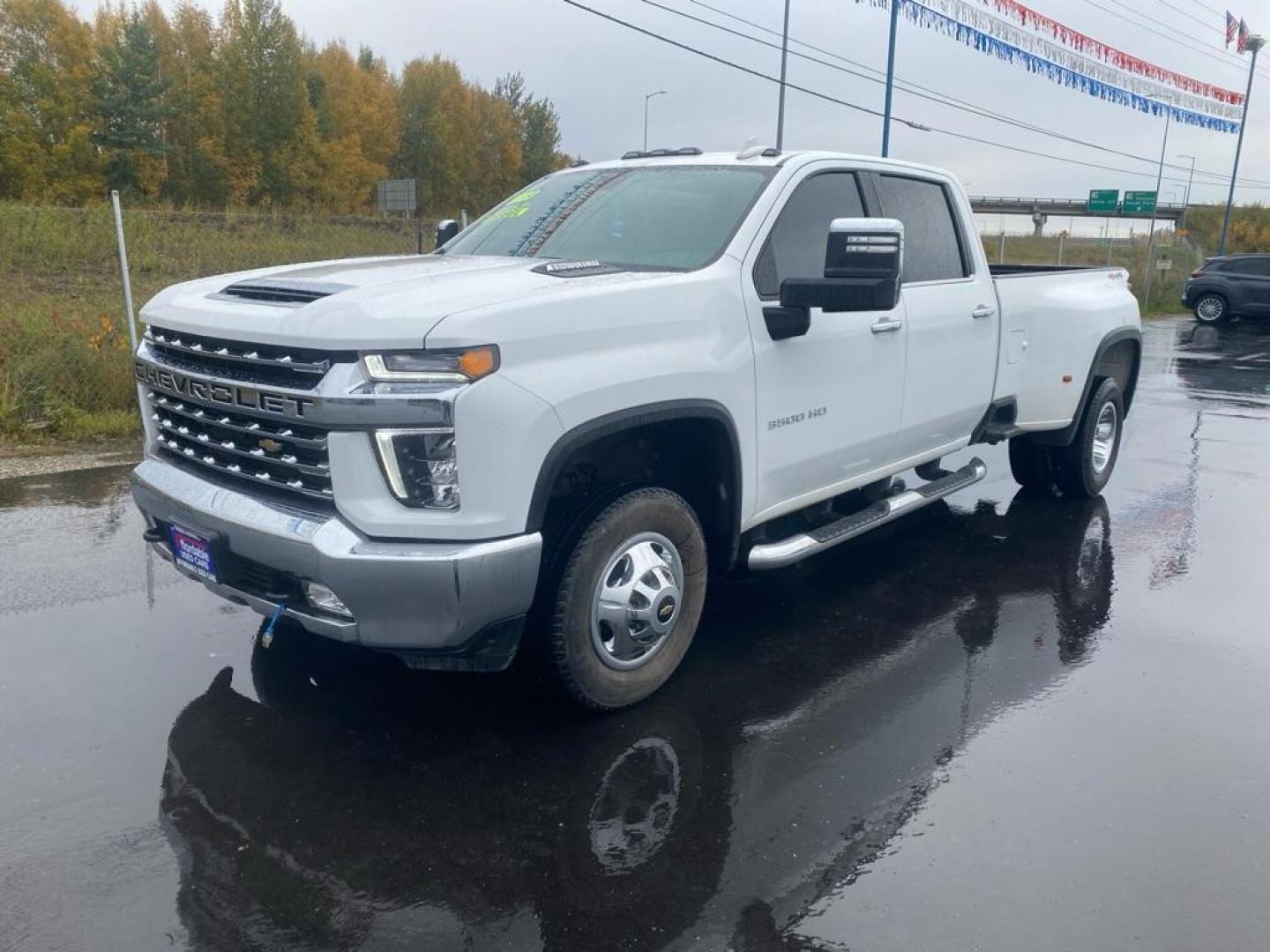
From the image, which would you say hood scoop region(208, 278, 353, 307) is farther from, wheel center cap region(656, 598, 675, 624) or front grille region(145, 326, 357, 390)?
wheel center cap region(656, 598, 675, 624)

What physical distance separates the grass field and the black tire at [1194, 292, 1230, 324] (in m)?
13.7

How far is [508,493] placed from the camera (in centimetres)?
320

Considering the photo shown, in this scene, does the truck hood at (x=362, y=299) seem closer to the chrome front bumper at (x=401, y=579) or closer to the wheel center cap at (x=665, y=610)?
the chrome front bumper at (x=401, y=579)

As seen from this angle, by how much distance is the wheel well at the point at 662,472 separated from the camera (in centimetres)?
367

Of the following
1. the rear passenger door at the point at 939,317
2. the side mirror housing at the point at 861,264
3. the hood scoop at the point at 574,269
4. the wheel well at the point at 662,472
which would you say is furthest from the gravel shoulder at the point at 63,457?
the side mirror housing at the point at 861,264

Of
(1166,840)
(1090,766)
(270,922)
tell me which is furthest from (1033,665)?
(270,922)

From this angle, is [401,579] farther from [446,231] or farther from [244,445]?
[446,231]

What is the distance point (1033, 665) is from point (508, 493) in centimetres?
256

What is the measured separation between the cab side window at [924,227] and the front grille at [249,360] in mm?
3047

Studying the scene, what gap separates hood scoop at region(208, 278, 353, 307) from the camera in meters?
3.46

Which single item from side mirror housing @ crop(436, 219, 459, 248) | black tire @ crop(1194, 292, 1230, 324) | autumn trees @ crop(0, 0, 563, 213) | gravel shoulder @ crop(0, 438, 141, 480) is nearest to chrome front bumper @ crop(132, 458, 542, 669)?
side mirror housing @ crop(436, 219, 459, 248)

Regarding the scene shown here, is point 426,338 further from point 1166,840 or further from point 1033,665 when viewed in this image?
point 1033,665

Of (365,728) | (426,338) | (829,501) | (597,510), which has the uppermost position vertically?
(426,338)

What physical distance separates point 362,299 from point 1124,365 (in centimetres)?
589
